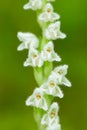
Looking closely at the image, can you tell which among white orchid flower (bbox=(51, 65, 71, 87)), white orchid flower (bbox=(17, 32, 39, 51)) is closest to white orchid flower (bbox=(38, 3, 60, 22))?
white orchid flower (bbox=(17, 32, 39, 51))

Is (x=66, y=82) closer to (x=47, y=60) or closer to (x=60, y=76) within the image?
(x=60, y=76)

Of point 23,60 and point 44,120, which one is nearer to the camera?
point 44,120

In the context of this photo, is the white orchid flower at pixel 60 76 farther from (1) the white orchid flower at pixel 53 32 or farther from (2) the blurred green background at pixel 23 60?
(2) the blurred green background at pixel 23 60

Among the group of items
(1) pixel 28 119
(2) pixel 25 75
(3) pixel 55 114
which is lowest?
(3) pixel 55 114

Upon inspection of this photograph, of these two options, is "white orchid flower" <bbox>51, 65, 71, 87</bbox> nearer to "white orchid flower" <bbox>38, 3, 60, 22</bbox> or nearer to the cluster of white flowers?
the cluster of white flowers

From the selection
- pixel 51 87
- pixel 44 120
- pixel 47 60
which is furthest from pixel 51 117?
pixel 47 60
